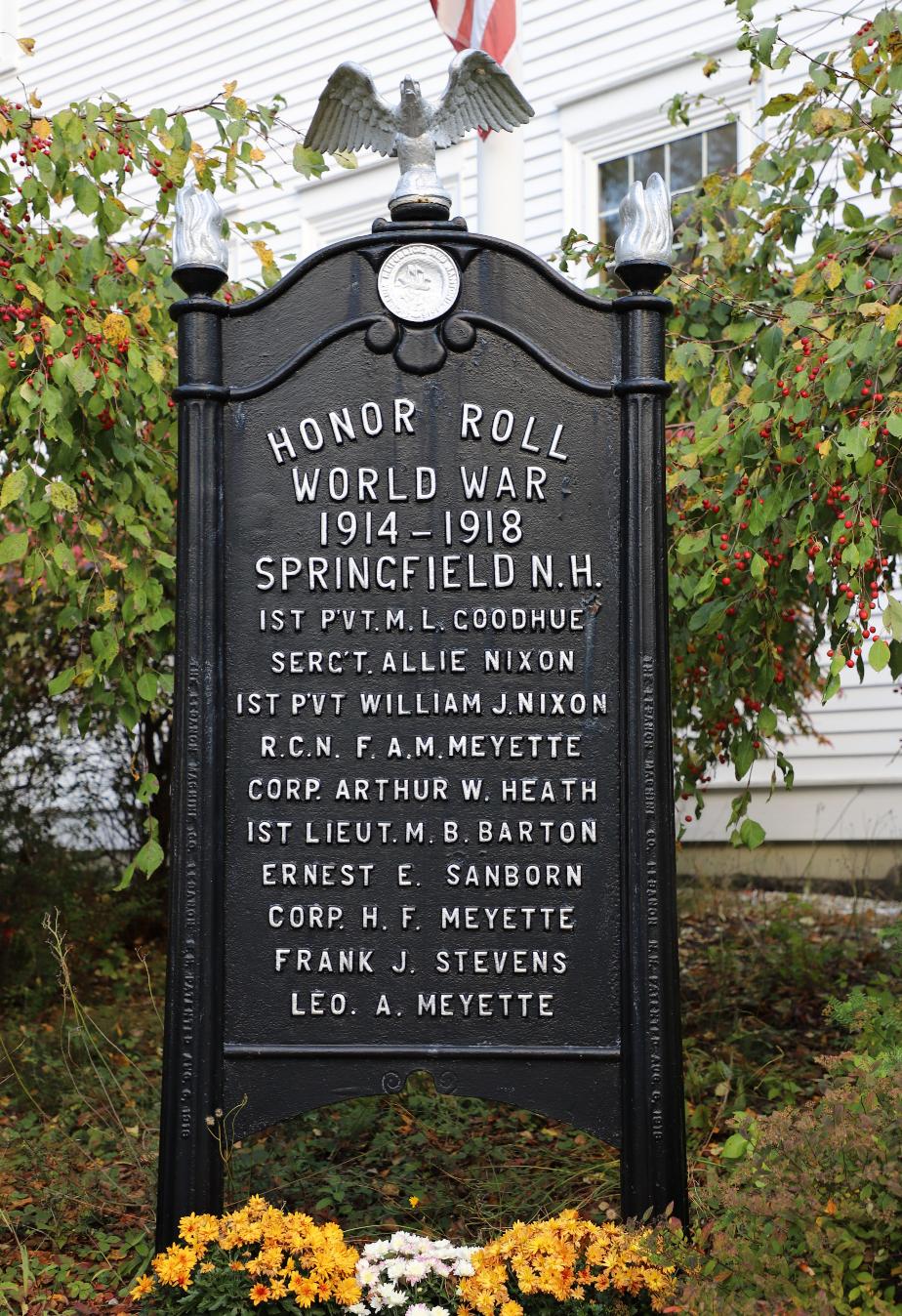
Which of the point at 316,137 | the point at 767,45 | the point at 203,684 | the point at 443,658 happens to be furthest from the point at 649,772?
the point at 767,45

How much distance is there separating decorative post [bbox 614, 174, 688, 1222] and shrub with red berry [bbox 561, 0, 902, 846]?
0.54m

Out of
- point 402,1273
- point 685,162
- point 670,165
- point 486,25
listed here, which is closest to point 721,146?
point 685,162

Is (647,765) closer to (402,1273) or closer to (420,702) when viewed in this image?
(420,702)

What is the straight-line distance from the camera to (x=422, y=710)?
3223mm

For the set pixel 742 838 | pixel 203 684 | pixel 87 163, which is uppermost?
pixel 87 163

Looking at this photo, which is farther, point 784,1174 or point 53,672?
point 53,672

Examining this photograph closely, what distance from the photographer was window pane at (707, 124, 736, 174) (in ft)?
29.7

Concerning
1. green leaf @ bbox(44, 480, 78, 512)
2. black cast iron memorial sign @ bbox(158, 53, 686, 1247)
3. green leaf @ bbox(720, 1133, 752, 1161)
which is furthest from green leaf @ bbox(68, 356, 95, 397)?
green leaf @ bbox(720, 1133, 752, 1161)

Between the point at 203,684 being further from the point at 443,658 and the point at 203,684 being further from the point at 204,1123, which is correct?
the point at 204,1123

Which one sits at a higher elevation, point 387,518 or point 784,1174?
point 387,518

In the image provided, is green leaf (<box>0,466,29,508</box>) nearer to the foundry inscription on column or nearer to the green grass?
the foundry inscription on column

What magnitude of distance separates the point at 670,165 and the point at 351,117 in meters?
6.43

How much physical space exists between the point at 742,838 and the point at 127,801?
5.11 metres

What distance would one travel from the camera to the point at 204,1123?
3.12 meters
